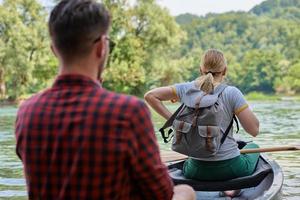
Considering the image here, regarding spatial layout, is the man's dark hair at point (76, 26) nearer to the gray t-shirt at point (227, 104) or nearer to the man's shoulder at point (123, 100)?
the man's shoulder at point (123, 100)

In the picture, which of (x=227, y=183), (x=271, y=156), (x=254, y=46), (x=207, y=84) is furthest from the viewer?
(x=254, y=46)

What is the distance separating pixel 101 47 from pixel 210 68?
6.57 feet

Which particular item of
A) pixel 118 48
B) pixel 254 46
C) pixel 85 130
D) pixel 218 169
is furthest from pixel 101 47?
→ pixel 254 46

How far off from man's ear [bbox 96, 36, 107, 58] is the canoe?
2049mm

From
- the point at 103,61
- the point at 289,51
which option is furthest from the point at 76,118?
the point at 289,51

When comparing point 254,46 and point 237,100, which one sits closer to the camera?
point 237,100

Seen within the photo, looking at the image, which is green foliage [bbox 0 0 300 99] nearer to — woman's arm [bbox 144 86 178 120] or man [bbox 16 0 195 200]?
woman's arm [bbox 144 86 178 120]

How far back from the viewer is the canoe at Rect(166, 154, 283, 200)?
3.65 m

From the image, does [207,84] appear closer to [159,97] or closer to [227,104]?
[227,104]

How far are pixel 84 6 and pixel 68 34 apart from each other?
0.30 ft

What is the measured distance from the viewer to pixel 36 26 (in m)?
35.3

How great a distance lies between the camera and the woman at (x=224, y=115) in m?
3.53

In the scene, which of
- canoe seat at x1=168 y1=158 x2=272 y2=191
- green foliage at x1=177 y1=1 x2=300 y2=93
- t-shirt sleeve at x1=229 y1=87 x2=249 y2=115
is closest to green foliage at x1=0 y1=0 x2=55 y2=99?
green foliage at x1=177 y1=1 x2=300 y2=93

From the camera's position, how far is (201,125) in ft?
11.6
